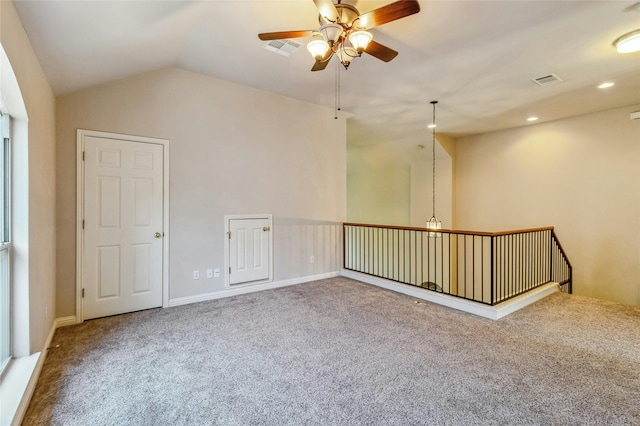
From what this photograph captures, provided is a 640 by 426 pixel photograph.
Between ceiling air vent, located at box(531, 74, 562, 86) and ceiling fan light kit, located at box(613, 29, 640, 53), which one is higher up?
ceiling air vent, located at box(531, 74, 562, 86)

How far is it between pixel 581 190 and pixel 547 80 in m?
2.72

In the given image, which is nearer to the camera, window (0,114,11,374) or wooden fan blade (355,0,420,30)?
wooden fan blade (355,0,420,30)

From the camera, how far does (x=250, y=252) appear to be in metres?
4.32

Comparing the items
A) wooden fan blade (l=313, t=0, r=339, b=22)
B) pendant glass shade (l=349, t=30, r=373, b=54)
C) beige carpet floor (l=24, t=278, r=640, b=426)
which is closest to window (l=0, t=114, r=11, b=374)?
beige carpet floor (l=24, t=278, r=640, b=426)

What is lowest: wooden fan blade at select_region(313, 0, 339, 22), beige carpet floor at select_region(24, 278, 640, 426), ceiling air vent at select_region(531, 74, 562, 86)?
beige carpet floor at select_region(24, 278, 640, 426)

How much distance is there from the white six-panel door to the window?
1.17m

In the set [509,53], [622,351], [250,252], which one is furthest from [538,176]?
[250,252]

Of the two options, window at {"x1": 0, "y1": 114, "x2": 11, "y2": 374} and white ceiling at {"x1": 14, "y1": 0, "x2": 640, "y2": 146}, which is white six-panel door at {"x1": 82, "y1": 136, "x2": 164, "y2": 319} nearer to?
white ceiling at {"x1": 14, "y1": 0, "x2": 640, "y2": 146}

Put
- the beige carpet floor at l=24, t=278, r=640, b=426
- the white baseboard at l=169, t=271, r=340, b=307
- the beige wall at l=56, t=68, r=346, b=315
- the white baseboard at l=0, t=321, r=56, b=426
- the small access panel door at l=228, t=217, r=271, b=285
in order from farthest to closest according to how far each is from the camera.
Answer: the small access panel door at l=228, t=217, r=271, b=285 < the white baseboard at l=169, t=271, r=340, b=307 < the beige wall at l=56, t=68, r=346, b=315 < the beige carpet floor at l=24, t=278, r=640, b=426 < the white baseboard at l=0, t=321, r=56, b=426

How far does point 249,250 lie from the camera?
14.1 feet

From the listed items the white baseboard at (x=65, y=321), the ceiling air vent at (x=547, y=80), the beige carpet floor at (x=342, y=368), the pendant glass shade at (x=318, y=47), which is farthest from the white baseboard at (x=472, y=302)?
the white baseboard at (x=65, y=321)

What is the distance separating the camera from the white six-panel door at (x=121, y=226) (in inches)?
129

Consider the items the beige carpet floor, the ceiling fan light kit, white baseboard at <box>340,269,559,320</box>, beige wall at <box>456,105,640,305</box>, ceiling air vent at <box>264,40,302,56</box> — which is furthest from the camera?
beige wall at <box>456,105,640,305</box>

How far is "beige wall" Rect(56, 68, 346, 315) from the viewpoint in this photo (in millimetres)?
3232
